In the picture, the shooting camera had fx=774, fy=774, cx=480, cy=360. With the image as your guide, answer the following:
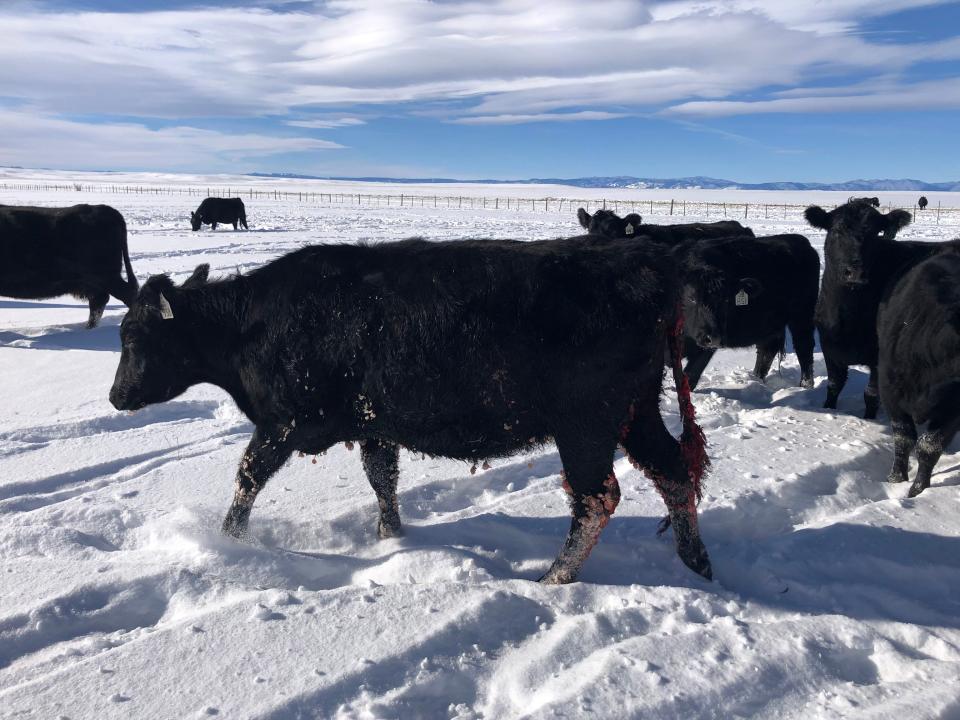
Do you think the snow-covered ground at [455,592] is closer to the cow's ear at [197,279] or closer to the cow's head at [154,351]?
the cow's head at [154,351]

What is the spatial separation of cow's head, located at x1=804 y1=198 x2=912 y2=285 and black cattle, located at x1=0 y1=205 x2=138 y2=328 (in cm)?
864

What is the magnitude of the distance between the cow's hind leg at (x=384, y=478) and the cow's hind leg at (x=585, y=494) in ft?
3.08

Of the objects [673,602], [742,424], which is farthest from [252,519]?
[742,424]

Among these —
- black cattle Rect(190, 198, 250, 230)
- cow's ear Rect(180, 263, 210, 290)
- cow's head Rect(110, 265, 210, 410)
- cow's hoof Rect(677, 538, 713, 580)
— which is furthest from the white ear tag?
black cattle Rect(190, 198, 250, 230)

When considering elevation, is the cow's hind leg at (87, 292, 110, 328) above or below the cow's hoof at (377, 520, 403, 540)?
above

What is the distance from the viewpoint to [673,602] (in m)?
3.36

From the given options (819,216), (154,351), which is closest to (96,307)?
(154,351)

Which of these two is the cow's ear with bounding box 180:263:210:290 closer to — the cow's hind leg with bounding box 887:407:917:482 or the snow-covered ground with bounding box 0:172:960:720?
the snow-covered ground with bounding box 0:172:960:720

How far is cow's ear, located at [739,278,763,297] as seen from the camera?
7082 millimetres

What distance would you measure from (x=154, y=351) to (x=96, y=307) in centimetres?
699

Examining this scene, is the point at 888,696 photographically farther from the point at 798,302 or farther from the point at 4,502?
the point at 798,302

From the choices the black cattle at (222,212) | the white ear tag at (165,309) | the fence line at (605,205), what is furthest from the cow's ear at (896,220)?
the fence line at (605,205)

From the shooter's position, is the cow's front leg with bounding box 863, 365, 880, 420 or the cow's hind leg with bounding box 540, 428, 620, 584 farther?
the cow's front leg with bounding box 863, 365, 880, 420

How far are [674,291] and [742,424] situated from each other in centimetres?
318
